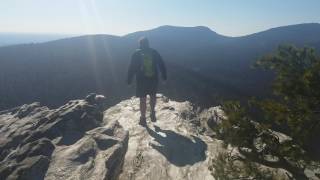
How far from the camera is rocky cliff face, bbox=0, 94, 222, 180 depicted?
27.0 feet

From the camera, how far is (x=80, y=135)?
1117 centimetres

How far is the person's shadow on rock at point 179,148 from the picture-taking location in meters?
9.36

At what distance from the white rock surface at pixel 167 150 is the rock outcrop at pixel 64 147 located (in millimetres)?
398

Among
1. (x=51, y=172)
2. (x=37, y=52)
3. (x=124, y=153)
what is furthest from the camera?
(x=37, y=52)

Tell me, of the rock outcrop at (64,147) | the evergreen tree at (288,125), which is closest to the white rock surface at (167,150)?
the rock outcrop at (64,147)

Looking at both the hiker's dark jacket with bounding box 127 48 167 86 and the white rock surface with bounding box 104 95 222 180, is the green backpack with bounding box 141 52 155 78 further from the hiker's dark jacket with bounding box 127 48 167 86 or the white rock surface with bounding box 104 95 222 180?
the white rock surface with bounding box 104 95 222 180

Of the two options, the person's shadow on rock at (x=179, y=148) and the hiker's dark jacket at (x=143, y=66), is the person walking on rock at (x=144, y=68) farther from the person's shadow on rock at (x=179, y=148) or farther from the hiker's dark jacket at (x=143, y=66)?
the person's shadow on rock at (x=179, y=148)

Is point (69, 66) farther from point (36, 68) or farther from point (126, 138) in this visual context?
point (126, 138)

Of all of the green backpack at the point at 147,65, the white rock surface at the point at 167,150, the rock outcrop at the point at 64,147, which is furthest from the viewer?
the green backpack at the point at 147,65

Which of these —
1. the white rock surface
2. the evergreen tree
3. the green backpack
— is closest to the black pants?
the green backpack

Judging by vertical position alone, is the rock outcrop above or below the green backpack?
below

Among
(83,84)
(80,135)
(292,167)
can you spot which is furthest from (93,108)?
(83,84)

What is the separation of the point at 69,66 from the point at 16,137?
5248 centimetres

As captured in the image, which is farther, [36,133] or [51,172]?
[36,133]
